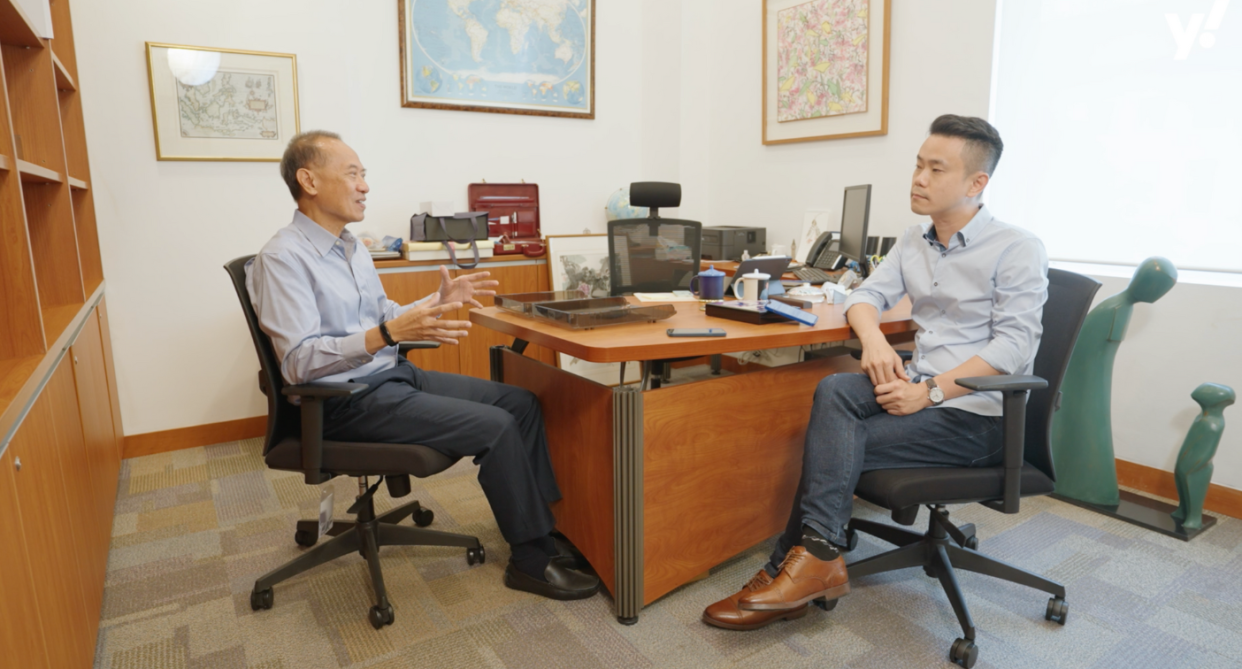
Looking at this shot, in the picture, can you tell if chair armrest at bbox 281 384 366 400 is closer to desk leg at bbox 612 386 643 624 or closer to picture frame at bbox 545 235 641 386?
desk leg at bbox 612 386 643 624

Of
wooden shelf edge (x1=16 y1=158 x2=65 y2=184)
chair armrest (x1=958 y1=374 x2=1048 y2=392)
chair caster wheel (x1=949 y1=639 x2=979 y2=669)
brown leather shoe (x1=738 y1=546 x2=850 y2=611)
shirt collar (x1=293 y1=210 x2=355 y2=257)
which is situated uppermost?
wooden shelf edge (x1=16 y1=158 x2=65 y2=184)

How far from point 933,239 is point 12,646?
233 centimetres

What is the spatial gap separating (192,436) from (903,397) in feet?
11.0

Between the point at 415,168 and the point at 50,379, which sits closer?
the point at 50,379

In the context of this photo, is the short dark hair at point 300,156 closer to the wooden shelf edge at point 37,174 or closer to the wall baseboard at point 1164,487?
the wooden shelf edge at point 37,174

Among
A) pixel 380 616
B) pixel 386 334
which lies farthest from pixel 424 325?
pixel 380 616

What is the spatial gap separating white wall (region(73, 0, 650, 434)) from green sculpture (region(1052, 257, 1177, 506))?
3113 millimetres

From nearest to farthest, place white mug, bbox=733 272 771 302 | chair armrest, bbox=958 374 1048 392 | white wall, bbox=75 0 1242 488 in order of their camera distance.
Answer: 1. chair armrest, bbox=958 374 1048 392
2. white mug, bbox=733 272 771 302
3. white wall, bbox=75 0 1242 488

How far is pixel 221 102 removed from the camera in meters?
3.38

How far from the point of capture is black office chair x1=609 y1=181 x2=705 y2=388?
3.21m

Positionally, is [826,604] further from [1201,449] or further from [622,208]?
[622,208]

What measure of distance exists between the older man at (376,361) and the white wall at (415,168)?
5.57 ft

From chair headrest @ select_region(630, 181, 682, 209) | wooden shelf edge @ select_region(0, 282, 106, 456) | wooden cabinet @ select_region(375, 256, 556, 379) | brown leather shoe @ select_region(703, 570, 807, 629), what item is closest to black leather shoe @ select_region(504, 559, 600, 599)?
brown leather shoe @ select_region(703, 570, 807, 629)

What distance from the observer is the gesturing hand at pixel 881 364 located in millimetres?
1957
